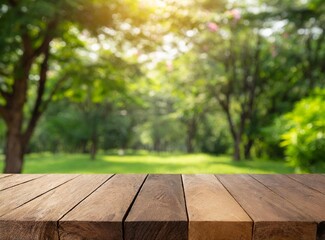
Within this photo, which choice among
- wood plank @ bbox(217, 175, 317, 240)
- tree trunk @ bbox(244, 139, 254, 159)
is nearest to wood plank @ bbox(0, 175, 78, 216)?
wood plank @ bbox(217, 175, 317, 240)

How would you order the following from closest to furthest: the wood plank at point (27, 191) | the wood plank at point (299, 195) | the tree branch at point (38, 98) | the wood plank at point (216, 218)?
the wood plank at point (216, 218), the wood plank at point (299, 195), the wood plank at point (27, 191), the tree branch at point (38, 98)

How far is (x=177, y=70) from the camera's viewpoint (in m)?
18.5

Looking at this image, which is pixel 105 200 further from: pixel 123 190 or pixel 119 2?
pixel 119 2

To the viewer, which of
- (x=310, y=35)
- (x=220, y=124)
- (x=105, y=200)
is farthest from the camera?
(x=220, y=124)

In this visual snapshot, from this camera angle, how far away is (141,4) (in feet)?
25.0

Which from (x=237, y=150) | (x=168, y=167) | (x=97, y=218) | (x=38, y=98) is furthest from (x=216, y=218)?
(x=237, y=150)

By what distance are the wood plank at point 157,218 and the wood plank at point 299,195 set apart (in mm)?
488

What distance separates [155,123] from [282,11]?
1122 inches

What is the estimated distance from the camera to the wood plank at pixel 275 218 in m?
1.16

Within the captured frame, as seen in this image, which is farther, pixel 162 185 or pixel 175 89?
pixel 175 89

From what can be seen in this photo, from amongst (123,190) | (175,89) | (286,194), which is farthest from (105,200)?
(175,89)

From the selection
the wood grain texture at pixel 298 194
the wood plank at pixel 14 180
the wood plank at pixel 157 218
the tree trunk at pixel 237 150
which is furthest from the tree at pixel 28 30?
the tree trunk at pixel 237 150

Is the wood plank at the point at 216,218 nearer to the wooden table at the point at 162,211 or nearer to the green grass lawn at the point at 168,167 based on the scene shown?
the wooden table at the point at 162,211

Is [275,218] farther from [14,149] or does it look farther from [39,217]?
[14,149]
